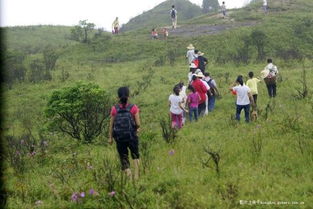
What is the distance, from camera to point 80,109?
1127 centimetres

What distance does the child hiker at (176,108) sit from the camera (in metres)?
10.6

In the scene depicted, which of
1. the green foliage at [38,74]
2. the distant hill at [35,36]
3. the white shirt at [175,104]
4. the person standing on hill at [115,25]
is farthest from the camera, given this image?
the distant hill at [35,36]

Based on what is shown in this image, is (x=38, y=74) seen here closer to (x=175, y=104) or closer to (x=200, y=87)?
(x=200, y=87)

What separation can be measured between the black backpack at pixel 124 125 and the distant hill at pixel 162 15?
62.9 meters

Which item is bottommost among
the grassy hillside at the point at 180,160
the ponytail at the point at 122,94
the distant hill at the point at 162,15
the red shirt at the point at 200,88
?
the grassy hillside at the point at 180,160

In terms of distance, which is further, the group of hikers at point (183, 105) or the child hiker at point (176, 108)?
the child hiker at point (176, 108)

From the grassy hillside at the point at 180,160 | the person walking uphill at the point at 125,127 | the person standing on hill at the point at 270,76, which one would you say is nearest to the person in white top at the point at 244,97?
the grassy hillside at the point at 180,160

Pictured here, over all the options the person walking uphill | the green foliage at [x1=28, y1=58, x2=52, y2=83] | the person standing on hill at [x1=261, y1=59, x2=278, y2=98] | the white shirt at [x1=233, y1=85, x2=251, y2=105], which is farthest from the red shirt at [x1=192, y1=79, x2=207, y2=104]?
the green foliage at [x1=28, y1=58, x2=52, y2=83]

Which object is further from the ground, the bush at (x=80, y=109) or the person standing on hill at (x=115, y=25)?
the person standing on hill at (x=115, y=25)

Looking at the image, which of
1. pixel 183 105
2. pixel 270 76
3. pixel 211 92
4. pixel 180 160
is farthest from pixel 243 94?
pixel 180 160

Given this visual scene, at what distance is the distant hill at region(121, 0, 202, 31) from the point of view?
70.4 m

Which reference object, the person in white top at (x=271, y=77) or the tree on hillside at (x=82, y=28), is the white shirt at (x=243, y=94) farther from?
the tree on hillside at (x=82, y=28)

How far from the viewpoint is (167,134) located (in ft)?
29.5

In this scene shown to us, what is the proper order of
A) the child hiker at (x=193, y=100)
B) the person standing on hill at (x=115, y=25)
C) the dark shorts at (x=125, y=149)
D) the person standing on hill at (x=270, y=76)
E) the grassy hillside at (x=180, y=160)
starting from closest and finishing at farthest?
A: the grassy hillside at (x=180, y=160)
the dark shorts at (x=125, y=149)
the child hiker at (x=193, y=100)
the person standing on hill at (x=270, y=76)
the person standing on hill at (x=115, y=25)
